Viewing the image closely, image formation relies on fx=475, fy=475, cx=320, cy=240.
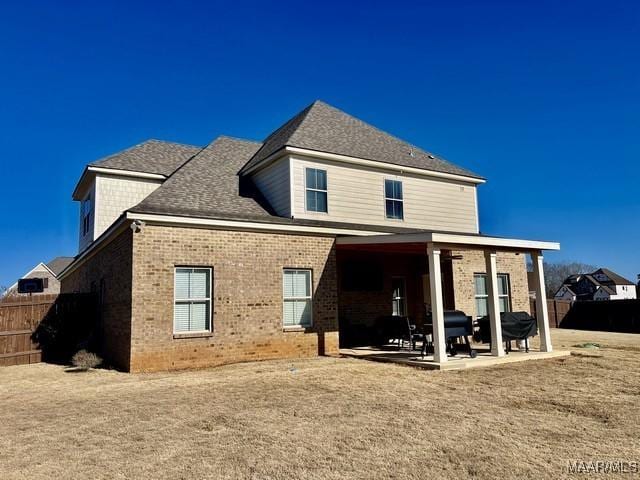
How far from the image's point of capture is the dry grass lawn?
15.7 feet

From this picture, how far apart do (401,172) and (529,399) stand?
1063 cm

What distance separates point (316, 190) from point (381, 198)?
2676 millimetres

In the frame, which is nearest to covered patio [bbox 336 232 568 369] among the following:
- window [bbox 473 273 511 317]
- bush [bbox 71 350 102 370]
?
window [bbox 473 273 511 317]

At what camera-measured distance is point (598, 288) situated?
77125mm

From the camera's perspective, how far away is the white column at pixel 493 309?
1221cm

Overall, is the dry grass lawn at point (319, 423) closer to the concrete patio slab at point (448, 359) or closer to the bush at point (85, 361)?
the concrete patio slab at point (448, 359)

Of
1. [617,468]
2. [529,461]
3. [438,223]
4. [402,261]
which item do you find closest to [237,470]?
[529,461]

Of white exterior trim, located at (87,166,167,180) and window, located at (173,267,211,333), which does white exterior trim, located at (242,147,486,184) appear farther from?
window, located at (173,267,211,333)

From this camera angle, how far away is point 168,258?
36.7ft

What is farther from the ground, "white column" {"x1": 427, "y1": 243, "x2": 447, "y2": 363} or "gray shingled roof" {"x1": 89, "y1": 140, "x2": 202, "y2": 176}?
"gray shingled roof" {"x1": 89, "y1": 140, "x2": 202, "y2": 176}

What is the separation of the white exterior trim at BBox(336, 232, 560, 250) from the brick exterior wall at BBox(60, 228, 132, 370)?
575cm

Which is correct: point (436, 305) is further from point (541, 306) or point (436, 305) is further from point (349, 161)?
point (349, 161)

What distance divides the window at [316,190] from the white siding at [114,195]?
6.21m

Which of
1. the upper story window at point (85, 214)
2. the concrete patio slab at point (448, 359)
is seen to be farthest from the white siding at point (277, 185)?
the upper story window at point (85, 214)
